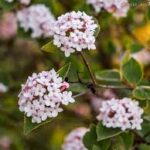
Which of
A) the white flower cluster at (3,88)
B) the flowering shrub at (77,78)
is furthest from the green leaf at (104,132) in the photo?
the white flower cluster at (3,88)

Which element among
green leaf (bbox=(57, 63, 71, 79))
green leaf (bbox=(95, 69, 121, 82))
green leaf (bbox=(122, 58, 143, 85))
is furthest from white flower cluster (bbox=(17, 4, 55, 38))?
green leaf (bbox=(57, 63, 71, 79))

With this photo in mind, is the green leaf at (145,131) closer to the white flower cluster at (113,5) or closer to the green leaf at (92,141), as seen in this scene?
the green leaf at (92,141)

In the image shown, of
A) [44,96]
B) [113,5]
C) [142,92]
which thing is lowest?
[142,92]

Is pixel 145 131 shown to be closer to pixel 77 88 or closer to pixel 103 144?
pixel 103 144

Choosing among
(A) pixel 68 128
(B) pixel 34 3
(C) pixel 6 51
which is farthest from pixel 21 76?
(B) pixel 34 3

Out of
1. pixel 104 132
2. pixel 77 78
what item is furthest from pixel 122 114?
pixel 77 78

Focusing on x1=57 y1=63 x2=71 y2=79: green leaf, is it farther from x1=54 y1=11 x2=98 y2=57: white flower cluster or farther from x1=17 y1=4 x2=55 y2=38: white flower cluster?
x1=17 y1=4 x2=55 y2=38: white flower cluster
